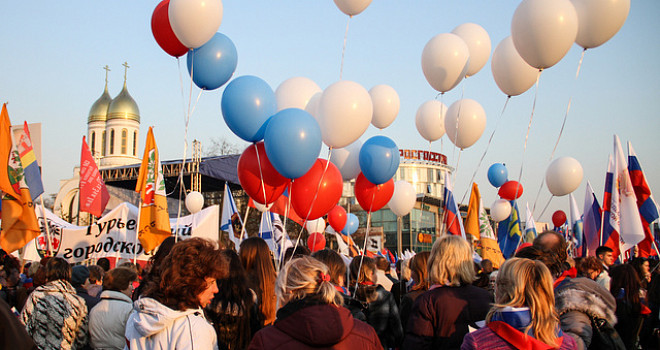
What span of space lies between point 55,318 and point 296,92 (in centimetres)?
405

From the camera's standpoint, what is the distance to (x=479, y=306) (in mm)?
3363

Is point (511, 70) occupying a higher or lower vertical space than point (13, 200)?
higher

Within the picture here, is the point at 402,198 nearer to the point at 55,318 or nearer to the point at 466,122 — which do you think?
the point at 466,122

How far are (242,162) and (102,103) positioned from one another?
195 ft

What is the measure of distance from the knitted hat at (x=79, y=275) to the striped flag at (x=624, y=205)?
785cm

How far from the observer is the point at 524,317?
2.55m

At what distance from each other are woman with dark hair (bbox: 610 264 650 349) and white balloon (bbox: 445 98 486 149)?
3.90m

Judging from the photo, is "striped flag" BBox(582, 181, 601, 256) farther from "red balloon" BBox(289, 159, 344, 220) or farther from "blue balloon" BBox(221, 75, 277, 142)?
"blue balloon" BBox(221, 75, 277, 142)

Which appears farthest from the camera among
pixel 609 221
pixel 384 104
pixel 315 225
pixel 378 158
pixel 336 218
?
pixel 315 225

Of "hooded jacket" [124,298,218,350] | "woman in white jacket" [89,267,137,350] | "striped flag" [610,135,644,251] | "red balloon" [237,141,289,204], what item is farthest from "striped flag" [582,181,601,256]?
"hooded jacket" [124,298,218,350]

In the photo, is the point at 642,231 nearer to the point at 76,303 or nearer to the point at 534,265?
the point at 534,265

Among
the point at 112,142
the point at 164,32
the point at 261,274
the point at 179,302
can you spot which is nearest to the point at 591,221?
the point at 164,32

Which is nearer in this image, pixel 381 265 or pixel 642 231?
pixel 381 265

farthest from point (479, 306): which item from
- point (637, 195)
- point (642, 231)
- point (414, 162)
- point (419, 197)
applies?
point (414, 162)
